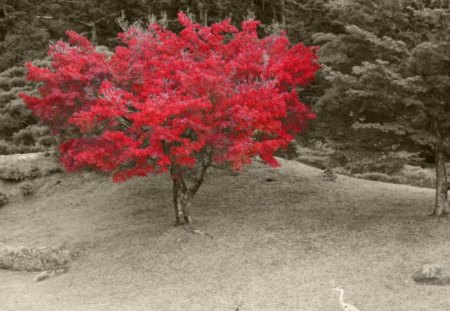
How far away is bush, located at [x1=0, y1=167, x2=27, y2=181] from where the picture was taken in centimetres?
2995

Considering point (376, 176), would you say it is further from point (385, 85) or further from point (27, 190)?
point (27, 190)

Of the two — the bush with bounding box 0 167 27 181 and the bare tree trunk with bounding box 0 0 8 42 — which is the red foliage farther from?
the bare tree trunk with bounding box 0 0 8 42

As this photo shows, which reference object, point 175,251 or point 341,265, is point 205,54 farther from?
point 341,265

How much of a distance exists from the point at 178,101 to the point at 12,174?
15.3 m

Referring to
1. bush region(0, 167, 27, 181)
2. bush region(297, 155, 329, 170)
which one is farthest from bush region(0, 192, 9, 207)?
bush region(297, 155, 329, 170)

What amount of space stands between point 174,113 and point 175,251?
4.64 meters

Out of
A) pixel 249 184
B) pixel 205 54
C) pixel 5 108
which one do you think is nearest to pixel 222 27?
pixel 205 54

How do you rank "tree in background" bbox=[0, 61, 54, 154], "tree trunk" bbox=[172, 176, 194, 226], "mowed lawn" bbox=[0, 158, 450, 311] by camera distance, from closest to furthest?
"mowed lawn" bbox=[0, 158, 450, 311]
"tree trunk" bbox=[172, 176, 194, 226]
"tree in background" bbox=[0, 61, 54, 154]

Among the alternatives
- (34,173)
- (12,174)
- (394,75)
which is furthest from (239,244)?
(12,174)

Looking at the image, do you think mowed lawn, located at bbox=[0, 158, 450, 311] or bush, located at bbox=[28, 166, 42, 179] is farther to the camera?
bush, located at bbox=[28, 166, 42, 179]

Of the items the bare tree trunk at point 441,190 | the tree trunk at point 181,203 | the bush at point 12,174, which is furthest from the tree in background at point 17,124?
the bare tree trunk at point 441,190

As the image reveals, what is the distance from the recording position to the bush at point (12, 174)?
2995 centimetres

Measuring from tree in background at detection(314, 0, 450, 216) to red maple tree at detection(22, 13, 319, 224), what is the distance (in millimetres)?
1344

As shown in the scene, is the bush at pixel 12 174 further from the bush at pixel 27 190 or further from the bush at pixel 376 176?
the bush at pixel 376 176
